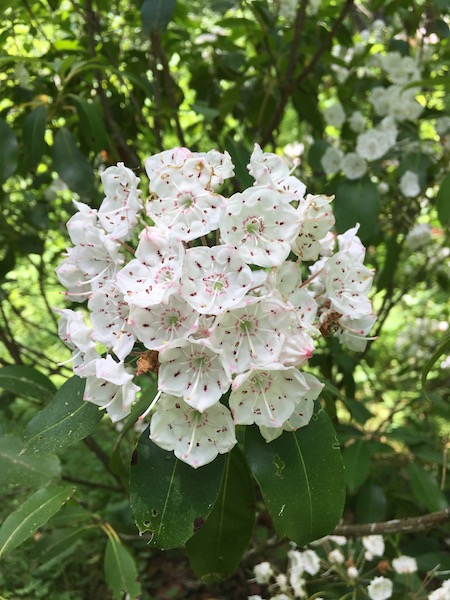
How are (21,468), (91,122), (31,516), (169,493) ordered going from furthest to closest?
(91,122)
(21,468)
(31,516)
(169,493)

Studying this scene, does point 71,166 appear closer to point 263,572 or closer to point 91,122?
point 91,122

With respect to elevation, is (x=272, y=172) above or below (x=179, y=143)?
above

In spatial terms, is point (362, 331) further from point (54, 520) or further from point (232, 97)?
point (232, 97)

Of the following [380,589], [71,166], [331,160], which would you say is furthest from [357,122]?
[380,589]

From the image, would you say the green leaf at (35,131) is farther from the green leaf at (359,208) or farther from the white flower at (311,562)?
the white flower at (311,562)

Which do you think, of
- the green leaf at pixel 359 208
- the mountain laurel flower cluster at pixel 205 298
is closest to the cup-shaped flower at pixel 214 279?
the mountain laurel flower cluster at pixel 205 298

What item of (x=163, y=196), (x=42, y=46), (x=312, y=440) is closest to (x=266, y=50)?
(x=42, y=46)

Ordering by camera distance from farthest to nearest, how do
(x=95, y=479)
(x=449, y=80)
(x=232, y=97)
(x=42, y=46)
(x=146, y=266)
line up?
(x=95, y=479) → (x=42, y=46) → (x=232, y=97) → (x=449, y=80) → (x=146, y=266)
